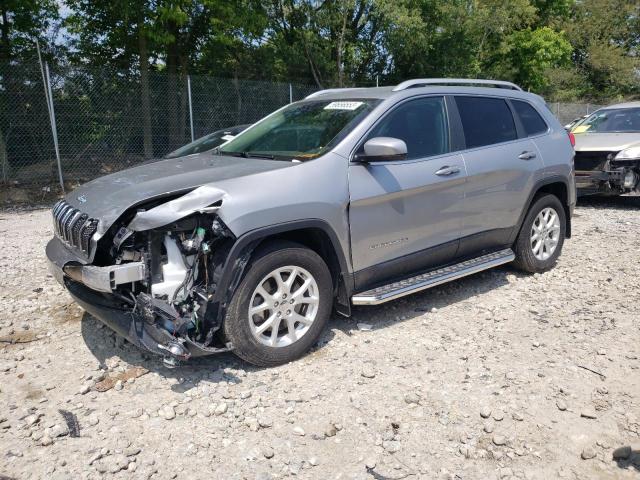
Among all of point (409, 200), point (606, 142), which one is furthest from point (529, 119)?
point (606, 142)

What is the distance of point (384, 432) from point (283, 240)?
4.55 ft

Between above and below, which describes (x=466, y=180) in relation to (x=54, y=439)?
above

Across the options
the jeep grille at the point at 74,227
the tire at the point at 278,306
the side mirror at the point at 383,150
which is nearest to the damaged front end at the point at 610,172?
the side mirror at the point at 383,150

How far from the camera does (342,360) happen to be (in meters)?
3.86

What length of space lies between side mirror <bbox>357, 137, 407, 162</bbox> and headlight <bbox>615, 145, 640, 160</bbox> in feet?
21.9

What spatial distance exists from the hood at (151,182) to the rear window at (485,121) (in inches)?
73.6

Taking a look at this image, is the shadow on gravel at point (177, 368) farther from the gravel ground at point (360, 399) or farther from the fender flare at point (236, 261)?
the fender flare at point (236, 261)

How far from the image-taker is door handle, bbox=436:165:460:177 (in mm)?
4445

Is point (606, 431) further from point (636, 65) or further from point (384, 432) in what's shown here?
point (636, 65)

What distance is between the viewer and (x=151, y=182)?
3.63 m

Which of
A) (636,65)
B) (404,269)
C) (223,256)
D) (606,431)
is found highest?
(636,65)

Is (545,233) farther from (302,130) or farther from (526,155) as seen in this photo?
(302,130)

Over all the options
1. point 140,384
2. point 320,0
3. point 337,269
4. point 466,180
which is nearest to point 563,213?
point 466,180

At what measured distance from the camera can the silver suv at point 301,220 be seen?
3350 millimetres
